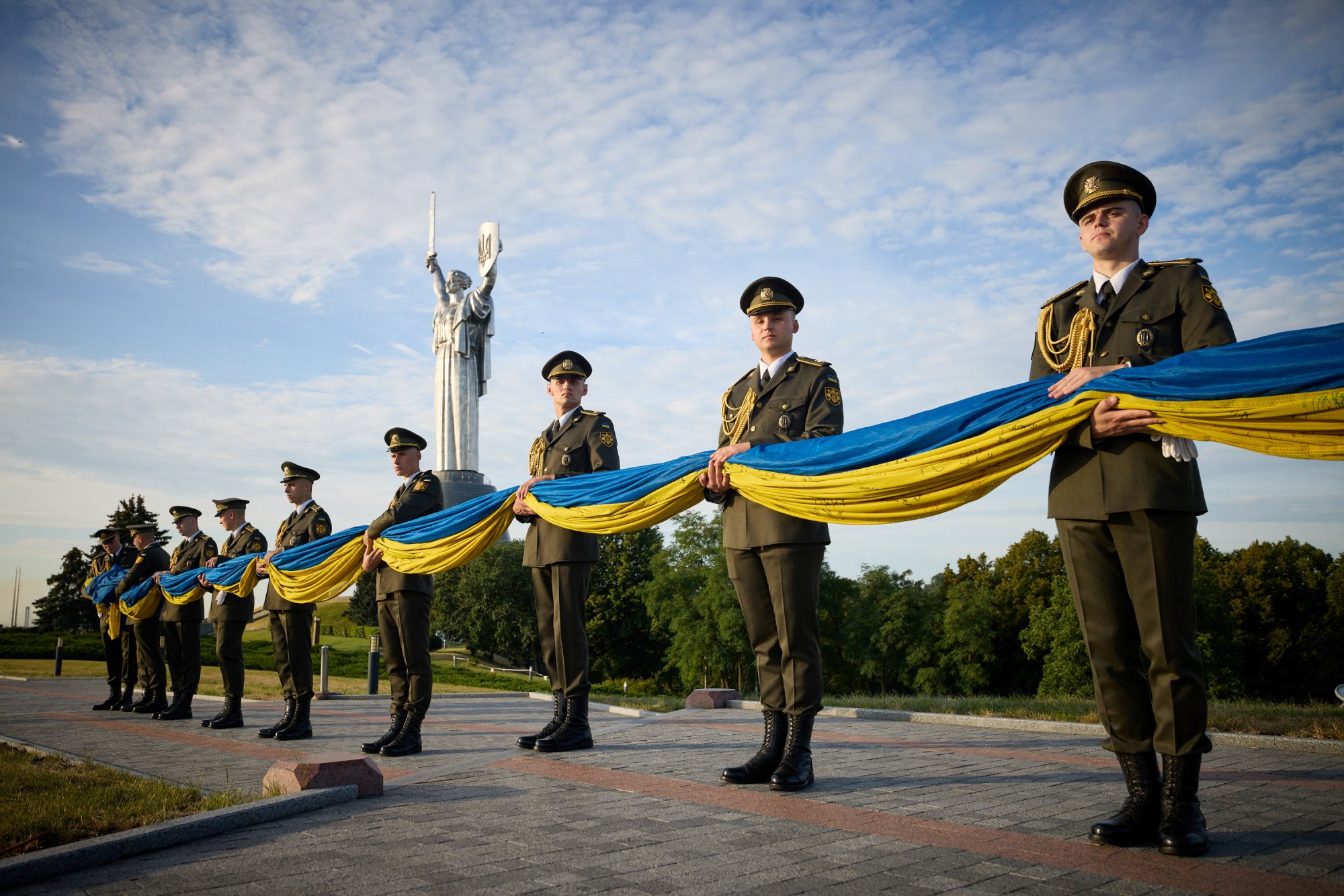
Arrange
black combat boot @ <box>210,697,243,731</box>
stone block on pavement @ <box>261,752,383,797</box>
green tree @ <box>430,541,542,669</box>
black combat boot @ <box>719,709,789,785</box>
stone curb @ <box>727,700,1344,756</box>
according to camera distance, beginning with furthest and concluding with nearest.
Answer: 1. green tree @ <box>430,541,542,669</box>
2. black combat boot @ <box>210,697,243,731</box>
3. stone curb @ <box>727,700,1344,756</box>
4. black combat boot @ <box>719,709,789,785</box>
5. stone block on pavement @ <box>261,752,383,797</box>

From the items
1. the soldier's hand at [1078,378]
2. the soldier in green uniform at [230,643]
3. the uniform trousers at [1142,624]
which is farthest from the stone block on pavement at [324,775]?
the soldier in green uniform at [230,643]

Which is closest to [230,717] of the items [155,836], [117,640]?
[117,640]

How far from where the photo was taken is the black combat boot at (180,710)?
34.1 feet

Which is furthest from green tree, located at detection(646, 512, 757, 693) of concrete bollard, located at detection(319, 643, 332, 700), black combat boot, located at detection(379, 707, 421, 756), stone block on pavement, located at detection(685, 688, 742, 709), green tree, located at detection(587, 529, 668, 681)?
black combat boot, located at detection(379, 707, 421, 756)

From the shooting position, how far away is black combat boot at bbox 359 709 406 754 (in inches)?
272

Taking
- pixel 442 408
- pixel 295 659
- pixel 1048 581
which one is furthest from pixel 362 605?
pixel 295 659

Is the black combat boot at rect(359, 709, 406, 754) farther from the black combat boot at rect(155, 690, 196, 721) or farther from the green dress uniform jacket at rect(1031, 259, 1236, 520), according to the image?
the green dress uniform jacket at rect(1031, 259, 1236, 520)

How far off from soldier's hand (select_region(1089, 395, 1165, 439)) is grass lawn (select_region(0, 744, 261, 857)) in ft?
13.8

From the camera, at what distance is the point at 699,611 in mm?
47281

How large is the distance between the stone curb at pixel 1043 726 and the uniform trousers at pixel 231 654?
18.4 feet

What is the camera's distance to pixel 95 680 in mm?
19625

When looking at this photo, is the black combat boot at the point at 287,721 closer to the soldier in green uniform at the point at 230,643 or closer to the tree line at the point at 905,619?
the soldier in green uniform at the point at 230,643

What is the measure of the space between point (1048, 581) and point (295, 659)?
48.0 meters

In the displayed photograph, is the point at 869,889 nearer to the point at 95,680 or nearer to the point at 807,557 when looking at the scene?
the point at 807,557
